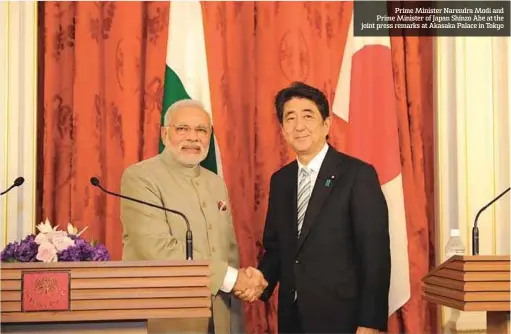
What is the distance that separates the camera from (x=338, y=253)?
3.18 meters

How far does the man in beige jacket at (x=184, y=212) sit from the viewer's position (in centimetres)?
308

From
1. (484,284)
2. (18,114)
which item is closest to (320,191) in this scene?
(484,284)

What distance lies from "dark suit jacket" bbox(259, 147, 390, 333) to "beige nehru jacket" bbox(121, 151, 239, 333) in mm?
306

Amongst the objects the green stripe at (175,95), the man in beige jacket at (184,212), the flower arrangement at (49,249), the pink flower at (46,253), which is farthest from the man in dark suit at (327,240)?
the pink flower at (46,253)

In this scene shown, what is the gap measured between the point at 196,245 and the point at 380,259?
2.76 feet

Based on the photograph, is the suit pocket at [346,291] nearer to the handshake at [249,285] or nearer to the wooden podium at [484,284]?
the handshake at [249,285]

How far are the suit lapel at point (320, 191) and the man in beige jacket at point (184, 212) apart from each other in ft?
1.07

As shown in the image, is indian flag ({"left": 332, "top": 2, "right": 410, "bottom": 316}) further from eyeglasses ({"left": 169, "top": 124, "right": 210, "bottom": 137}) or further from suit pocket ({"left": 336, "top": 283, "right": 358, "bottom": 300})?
eyeglasses ({"left": 169, "top": 124, "right": 210, "bottom": 137})

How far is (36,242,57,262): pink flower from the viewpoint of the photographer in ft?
8.63

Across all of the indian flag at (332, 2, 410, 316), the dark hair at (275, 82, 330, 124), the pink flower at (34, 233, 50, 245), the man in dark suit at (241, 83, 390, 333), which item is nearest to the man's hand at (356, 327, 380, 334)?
the man in dark suit at (241, 83, 390, 333)

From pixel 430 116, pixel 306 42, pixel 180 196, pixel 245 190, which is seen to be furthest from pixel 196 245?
pixel 430 116

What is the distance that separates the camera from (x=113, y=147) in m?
3.92

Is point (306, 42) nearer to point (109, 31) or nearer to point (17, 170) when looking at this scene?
point (109, 31)

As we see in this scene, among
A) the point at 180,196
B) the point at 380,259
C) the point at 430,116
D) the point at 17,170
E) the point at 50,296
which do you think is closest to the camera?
the point at 50,296
